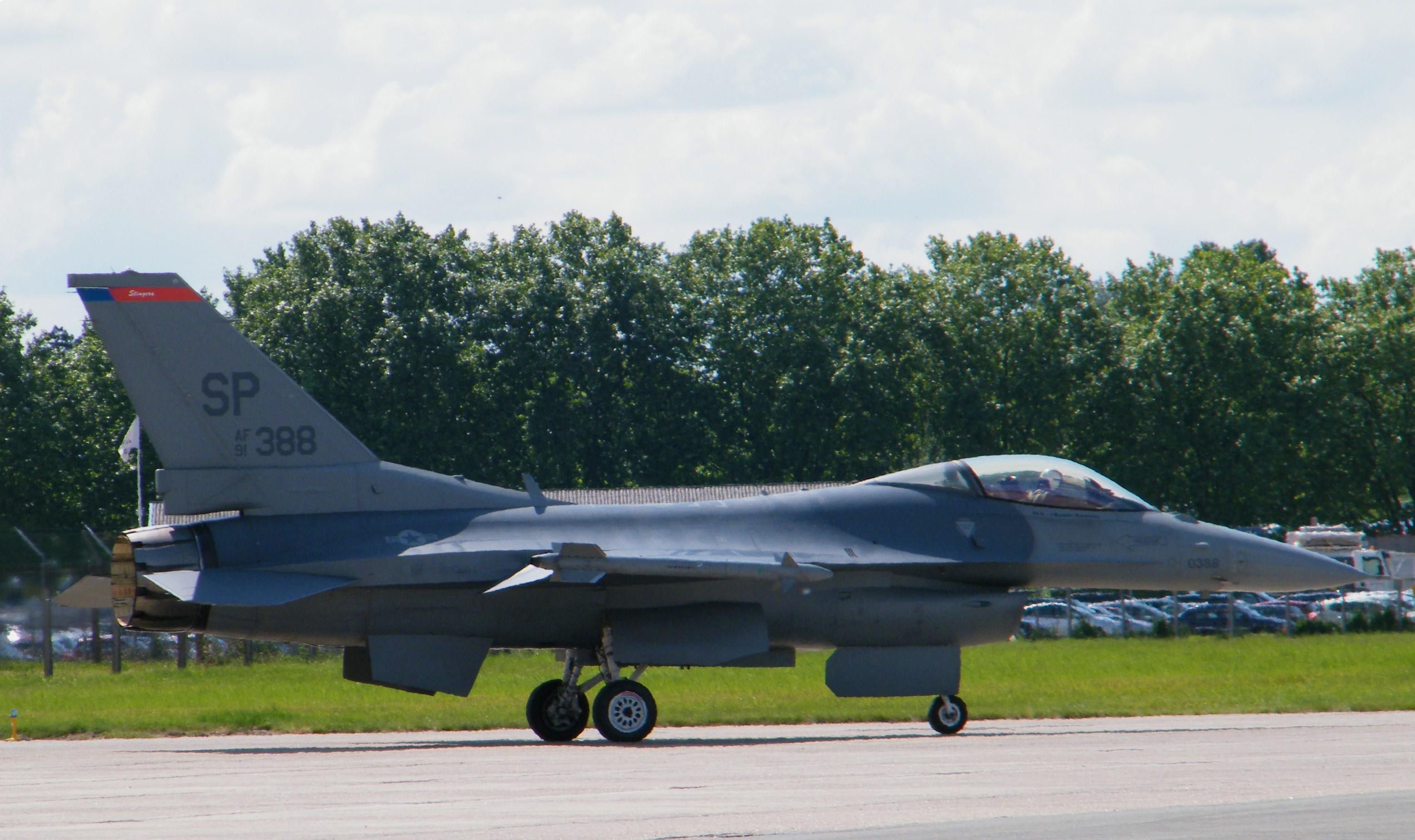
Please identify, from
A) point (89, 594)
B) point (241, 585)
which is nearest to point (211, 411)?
point (241, 585)

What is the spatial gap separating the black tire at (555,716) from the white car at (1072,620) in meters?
24.5

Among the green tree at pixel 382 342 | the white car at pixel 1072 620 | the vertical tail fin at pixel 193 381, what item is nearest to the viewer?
the vertical tail fin at pixel 193 381

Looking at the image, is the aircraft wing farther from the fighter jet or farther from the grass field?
the grass field

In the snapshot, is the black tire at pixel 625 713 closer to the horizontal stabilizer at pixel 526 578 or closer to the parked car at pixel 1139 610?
the horizontal stabilizer at pixel 526 578

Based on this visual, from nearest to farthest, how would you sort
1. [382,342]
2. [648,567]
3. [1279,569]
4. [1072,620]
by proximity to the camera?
[648,567]
[1279,569]
[1072,620]
[382,342]

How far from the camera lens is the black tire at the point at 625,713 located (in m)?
17.9

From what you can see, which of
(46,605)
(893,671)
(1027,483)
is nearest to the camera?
(893,671)

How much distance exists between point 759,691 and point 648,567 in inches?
369

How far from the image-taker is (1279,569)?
1956 cm

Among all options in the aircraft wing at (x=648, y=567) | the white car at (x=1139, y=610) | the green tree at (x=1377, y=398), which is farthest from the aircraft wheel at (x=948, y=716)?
the green tree at (x=1377, y=398)

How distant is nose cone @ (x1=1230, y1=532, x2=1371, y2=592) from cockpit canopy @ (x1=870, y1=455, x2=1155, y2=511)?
1.15 m

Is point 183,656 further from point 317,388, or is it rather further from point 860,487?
point 317,388

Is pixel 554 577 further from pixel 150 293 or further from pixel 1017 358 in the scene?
pixel 1017 358

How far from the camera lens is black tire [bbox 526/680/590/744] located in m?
19.0
